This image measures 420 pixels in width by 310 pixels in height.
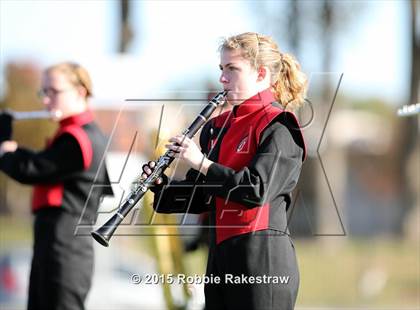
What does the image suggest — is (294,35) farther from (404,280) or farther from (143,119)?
(143,119)

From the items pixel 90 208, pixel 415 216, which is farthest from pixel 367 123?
pixel 90 208

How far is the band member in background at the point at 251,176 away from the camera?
3.62 m

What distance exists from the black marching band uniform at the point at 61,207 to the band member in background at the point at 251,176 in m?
1.19

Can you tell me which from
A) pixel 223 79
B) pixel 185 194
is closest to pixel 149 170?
pixel 185 194

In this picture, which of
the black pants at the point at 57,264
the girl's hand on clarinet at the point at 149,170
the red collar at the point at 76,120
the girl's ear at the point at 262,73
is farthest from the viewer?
the red collar at the point at 76,120

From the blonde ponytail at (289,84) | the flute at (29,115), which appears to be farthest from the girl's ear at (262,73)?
the flute at (29,115)

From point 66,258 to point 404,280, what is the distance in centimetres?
979

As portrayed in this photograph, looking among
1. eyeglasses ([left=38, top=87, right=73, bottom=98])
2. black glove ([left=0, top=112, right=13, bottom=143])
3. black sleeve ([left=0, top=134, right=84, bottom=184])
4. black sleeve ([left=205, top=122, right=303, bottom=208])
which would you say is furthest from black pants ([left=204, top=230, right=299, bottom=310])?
black glove ([left=0, top=112, right=13, bottom=143])

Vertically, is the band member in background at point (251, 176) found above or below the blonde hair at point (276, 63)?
below

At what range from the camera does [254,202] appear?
3.60 metres

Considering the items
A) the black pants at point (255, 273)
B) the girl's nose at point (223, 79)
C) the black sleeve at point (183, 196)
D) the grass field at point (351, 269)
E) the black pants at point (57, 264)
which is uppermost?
the girl's nose at point (223, 79)

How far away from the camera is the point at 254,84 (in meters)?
3.82

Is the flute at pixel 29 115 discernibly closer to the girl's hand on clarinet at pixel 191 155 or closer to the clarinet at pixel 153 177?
the clarinet at pixel 153 177

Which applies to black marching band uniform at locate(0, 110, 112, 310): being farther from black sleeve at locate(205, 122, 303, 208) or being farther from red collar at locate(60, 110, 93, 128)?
black sleeve at locate(205, 122, 303, 208)
